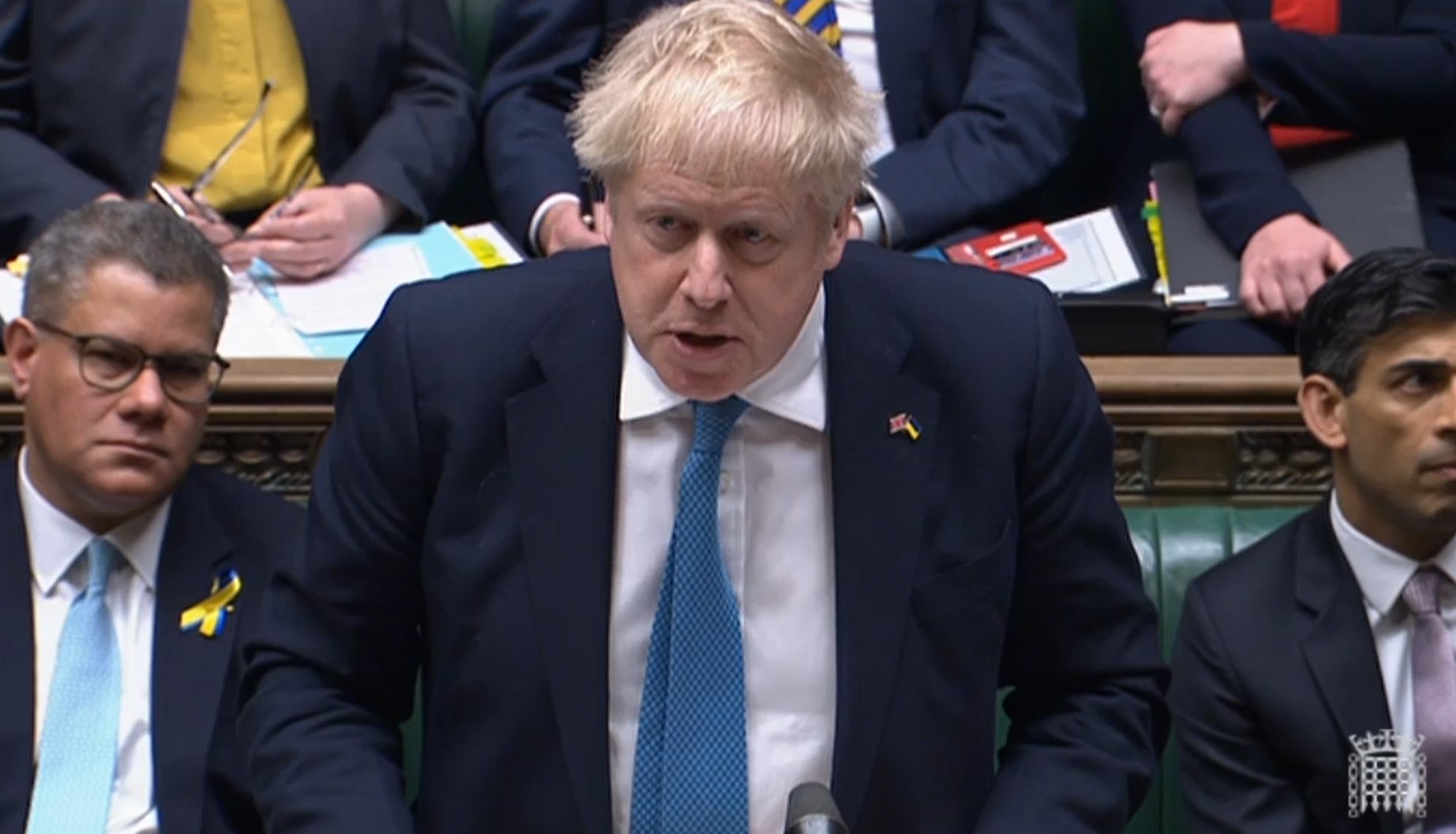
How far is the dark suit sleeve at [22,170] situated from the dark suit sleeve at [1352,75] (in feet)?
4.57

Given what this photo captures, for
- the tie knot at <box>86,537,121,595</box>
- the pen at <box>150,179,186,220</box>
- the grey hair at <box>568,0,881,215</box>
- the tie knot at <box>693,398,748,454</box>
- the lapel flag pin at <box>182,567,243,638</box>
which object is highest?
the grey hair at <box>568,0,881,215</box>

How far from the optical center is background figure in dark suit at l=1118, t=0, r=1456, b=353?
258 cm

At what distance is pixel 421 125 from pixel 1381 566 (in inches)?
51.5

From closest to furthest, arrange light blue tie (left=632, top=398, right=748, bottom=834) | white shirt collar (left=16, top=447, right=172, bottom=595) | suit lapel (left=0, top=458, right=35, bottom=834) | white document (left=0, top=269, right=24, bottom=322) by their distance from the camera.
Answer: light blue tie (left=632, top=398, right=748, bottom=834), suit lapel (left=0, top=458, right=35, bottom=834), white shirt collar (left=16, top=447, right=172, bottom=595), white document (left=0, top=269, right=24, bottom=322)

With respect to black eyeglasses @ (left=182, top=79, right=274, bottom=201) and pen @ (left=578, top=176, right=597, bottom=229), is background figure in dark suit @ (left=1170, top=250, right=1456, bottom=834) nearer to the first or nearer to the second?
pen @ (left=578, top=176, right=597, bottom=229)

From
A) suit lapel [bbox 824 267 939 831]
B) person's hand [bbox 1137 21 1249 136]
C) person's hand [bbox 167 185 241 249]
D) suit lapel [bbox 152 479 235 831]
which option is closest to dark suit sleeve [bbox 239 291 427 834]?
suit lapel [bbox 824 267 939 831]

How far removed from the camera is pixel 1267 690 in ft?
6.75

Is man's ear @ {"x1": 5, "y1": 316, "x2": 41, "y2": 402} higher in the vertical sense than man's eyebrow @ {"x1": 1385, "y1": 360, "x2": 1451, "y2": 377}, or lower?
higher

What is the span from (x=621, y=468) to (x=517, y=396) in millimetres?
84

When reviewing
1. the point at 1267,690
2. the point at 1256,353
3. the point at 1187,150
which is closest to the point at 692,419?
the point at 1267,690

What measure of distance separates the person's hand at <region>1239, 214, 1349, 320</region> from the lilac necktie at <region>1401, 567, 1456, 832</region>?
514 millimetres

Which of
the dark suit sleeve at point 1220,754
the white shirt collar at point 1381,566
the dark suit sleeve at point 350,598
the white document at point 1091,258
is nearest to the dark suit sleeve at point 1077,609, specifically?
the dark suit sleeve at point 350,598

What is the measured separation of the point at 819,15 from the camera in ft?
8.97

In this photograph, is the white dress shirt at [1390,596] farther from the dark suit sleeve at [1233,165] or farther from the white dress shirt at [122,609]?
the white dress shirt at [122,609]
